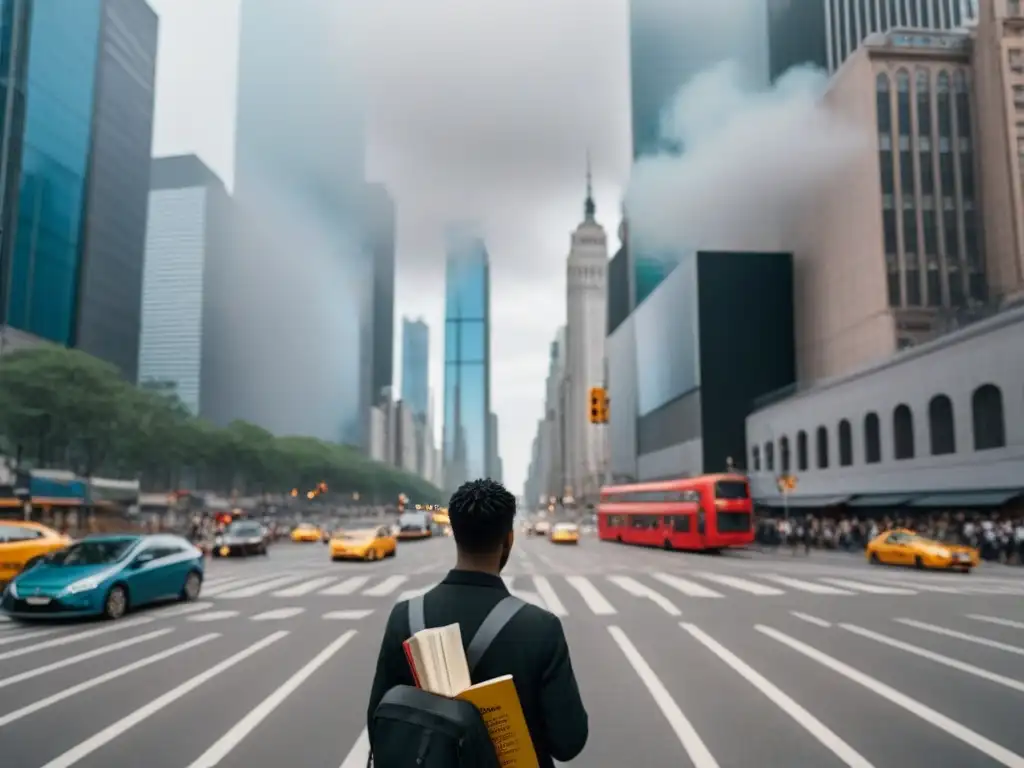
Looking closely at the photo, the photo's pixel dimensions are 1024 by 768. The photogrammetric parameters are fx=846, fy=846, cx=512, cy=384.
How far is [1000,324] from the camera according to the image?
121 ft

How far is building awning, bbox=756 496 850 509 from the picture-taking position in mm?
50763

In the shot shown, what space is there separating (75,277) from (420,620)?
11620 cm

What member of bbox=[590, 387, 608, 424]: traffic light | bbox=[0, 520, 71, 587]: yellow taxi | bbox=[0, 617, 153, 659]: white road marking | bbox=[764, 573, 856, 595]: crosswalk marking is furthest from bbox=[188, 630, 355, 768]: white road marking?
bbox=[590, 387, 608, 424]: traffic light

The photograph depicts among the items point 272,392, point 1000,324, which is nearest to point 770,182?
point 1000,324

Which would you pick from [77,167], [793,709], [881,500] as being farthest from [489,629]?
[77,167]

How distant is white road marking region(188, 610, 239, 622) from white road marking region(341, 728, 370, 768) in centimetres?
793

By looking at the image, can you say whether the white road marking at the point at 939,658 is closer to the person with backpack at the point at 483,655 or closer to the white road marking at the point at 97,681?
the person with backpack at the point at 483,655

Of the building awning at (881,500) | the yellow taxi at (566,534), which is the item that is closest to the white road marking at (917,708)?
the building awning at (881,500)

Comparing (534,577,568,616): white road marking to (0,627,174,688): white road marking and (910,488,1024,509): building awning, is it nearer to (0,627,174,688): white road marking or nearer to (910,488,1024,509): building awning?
(0,627,174,688): white road marking

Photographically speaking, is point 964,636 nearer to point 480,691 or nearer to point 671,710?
point 671,710

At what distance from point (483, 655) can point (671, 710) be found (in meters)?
5.28

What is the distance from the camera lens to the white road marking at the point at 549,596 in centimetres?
1477

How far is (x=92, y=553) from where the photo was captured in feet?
47.4

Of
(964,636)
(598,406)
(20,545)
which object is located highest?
(598,406)
